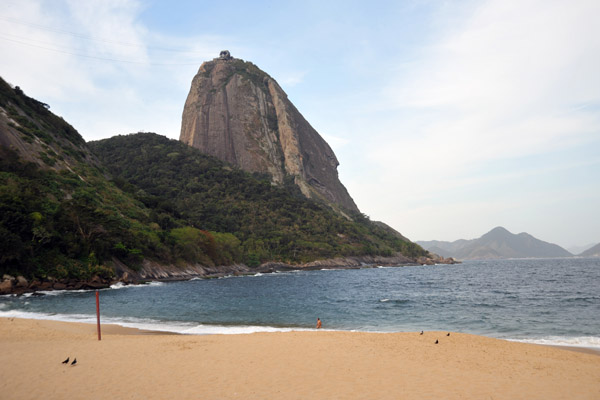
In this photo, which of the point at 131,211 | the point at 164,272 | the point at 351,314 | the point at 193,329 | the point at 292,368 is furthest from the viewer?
the point at 131,211

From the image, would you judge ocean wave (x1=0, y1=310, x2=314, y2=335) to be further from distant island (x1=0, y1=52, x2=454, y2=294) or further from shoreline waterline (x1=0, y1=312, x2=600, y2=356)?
distant island (x1=0, y1=52, x2=454, y2=294)

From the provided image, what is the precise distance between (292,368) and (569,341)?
1566cm

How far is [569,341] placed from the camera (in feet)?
62.5

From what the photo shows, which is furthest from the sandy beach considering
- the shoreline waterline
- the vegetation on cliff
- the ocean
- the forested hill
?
the forested hill

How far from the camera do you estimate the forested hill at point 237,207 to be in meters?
137

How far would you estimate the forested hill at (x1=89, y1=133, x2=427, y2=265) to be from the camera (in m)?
137

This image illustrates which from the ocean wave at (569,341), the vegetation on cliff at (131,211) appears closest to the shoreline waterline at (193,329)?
the ocean wave at (569,341)

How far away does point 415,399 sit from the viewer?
9.83 metres

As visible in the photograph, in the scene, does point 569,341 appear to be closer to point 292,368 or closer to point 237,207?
point 292,368

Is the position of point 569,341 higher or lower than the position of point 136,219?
lower

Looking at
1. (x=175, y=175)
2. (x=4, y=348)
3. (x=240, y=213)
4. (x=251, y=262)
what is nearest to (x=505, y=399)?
(x=4, y=348)

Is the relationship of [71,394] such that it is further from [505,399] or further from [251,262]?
[251,262]

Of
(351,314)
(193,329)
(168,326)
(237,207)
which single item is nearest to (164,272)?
(168,326)

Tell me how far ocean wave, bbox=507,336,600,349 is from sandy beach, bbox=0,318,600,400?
9.00ft
